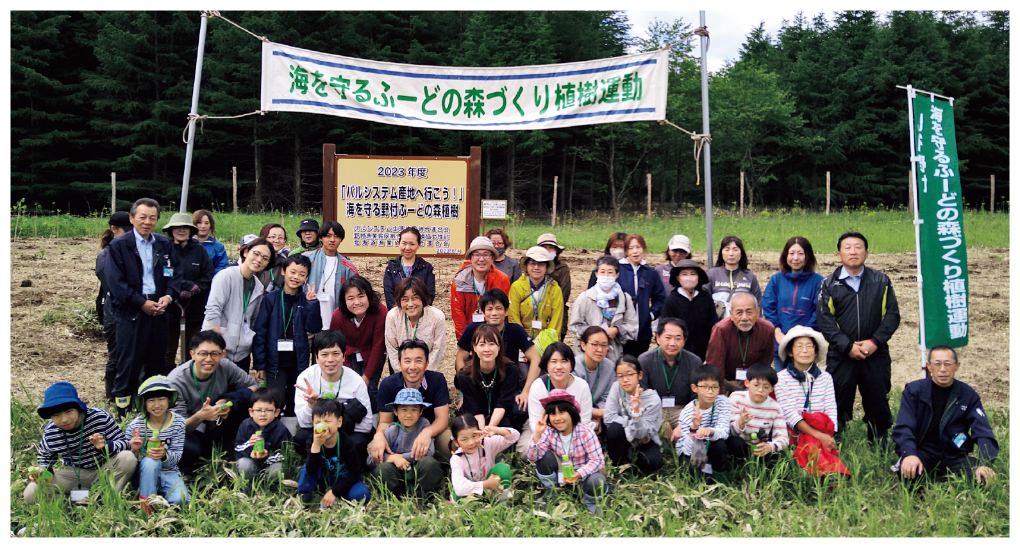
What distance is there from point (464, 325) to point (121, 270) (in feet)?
7.83

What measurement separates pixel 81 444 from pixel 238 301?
4.56ft

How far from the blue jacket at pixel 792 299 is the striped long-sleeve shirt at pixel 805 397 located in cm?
72

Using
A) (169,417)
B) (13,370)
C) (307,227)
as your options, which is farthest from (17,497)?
(13,370)

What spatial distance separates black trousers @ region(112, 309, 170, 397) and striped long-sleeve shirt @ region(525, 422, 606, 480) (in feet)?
9.56

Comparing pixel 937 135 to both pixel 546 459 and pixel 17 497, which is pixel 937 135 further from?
pixel 17 497

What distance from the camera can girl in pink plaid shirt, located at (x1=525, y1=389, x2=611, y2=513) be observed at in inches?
181

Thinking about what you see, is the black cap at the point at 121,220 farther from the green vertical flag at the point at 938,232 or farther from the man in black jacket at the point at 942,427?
the green vertical flag at the point at 938,232

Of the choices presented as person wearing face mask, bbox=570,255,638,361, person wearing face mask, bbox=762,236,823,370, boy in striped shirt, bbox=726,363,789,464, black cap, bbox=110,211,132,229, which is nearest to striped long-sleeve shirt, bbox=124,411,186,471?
black cap, bbox=110,211,132,229

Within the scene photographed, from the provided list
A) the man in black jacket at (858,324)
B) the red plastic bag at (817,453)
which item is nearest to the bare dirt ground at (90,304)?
the man in black jacket at (858,324)

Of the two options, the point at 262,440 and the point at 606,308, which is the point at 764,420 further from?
the point at 262,440

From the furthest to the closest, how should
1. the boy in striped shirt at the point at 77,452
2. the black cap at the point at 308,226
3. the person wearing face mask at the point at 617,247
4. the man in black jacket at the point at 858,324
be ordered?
the person wearing face mask at the point at 617,247 → the black cap at the point at 308,226 → the man in black jacket at the point at 858,324 → the boy in striped shirt at the point at 77,452

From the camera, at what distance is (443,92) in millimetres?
7027

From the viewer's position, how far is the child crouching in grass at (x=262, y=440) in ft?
15.7

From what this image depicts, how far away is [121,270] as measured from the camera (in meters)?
5.67
